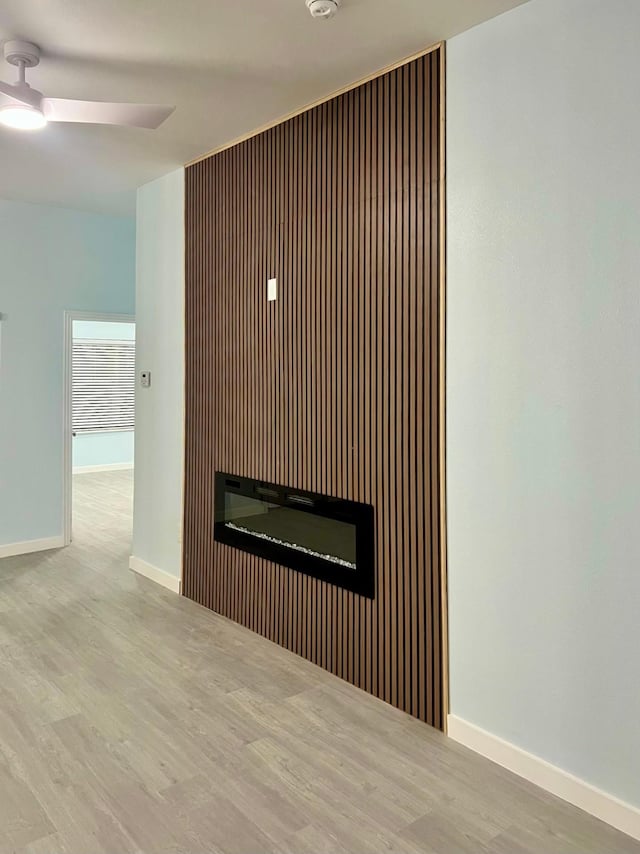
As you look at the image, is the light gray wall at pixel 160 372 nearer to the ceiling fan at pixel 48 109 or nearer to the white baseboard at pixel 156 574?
the white baseboard at pixel 156 574

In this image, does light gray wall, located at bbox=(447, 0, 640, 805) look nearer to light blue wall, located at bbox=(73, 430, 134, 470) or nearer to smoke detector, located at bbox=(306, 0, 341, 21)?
smoke detector, located at bbox=(306, 0, 341, 21)

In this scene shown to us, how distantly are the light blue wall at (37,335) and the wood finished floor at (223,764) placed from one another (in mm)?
1690

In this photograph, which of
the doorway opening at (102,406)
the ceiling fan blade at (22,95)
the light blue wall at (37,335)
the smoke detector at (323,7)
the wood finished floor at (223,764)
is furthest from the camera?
the doorway opening at (102,406)

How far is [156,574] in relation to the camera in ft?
14.6

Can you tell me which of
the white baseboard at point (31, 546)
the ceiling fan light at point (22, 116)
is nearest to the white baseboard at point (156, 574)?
the white baseboard at point (31, 546)

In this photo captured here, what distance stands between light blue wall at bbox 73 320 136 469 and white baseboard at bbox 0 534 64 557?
4027mm

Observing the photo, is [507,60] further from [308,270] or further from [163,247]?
[163,247]

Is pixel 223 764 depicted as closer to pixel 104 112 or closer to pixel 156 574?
pixel 156 574

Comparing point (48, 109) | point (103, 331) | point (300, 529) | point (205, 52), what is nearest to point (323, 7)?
point (205, 52)

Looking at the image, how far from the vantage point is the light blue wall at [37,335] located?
496cm

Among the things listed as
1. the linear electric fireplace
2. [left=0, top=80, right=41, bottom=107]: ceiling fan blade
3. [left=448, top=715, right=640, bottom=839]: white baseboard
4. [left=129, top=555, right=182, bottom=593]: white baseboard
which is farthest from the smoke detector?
[left=129, top=555, right=182, bottom=593]: white baseboard

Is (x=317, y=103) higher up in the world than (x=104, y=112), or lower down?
higher up

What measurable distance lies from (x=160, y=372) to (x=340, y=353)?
186 cm

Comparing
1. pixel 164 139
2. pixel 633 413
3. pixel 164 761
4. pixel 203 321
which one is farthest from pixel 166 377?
pixel 633 413
